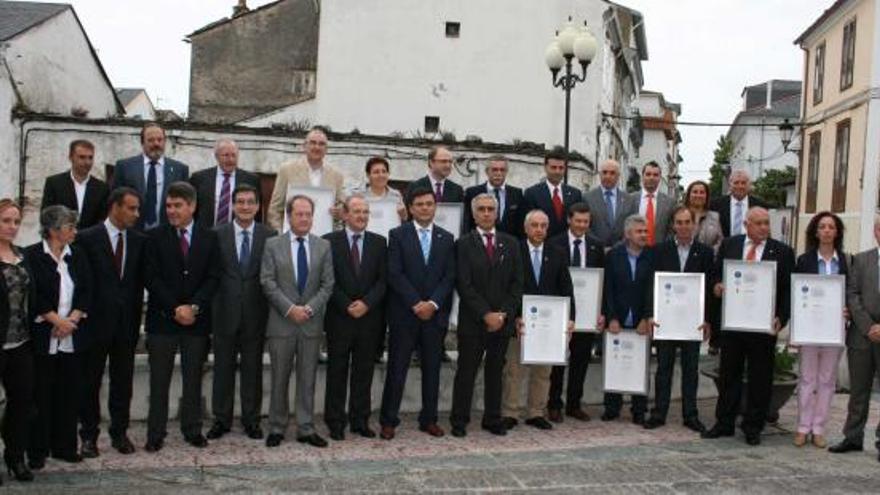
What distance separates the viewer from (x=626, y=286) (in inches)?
348

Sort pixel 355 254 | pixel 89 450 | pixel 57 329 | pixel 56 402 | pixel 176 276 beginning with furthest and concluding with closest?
pixel 355 254, pixel 176 276, pixel 89 450, pixel 56 402, pixel 57 329

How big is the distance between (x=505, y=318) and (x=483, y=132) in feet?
56.0

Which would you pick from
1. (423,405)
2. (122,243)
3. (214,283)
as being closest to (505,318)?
(423,405)

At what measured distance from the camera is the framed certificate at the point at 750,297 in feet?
26.7

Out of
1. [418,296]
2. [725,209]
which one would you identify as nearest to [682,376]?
[725,209]

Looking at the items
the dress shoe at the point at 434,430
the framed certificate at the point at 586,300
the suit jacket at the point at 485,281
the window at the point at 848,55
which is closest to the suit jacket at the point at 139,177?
the suit jacket at the point at 485,281

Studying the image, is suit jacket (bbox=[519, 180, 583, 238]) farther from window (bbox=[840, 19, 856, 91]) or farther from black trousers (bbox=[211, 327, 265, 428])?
window (bbox=[840, 19, 856, 91])

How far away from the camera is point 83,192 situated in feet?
27.1

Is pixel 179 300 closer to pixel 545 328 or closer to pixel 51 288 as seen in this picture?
pixel 51 288

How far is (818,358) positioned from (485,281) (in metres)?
2.96

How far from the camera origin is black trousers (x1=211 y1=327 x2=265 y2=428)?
7.91 m

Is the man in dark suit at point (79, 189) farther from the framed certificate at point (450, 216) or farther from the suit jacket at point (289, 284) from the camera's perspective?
the framed certificate at point (450, 216)

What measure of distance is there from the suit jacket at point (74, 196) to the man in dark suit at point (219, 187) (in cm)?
81

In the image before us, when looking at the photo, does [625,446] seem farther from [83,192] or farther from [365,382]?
[83,192]
